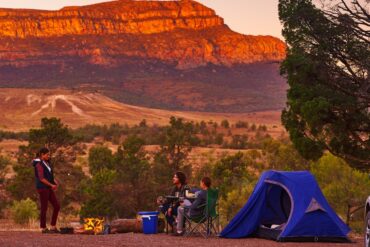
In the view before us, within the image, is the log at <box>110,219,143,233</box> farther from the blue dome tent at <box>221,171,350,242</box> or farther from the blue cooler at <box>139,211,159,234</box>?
the blue dome tent at <box>221,171,350,242</box>

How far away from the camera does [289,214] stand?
17734 millimetres

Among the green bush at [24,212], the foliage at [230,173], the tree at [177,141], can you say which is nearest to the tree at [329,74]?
the green bush at [24,212]

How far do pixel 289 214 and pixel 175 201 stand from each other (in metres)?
2.58

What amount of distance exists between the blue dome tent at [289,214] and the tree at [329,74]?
2.58 m

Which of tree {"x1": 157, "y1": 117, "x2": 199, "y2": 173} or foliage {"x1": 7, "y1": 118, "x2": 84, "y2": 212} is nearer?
foliage {"x1": 7, "y1": 118, "x2": 84, "y2": 212}

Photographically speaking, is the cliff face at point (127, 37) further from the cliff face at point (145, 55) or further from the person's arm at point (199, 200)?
the person's arm at point (199, 200)

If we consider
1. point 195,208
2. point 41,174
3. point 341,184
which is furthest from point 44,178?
point 341,184

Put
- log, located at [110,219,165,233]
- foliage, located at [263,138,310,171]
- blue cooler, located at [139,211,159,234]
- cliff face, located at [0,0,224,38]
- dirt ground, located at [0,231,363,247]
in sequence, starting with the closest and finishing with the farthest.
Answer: dirt ground, located at [0,231,363,247]
blue cooler, located at [139,211,159,234]
log, located at [110,219,165,233]
foliage, located at [263,138,310,171]
cliff face, located at [0,0,224,38]

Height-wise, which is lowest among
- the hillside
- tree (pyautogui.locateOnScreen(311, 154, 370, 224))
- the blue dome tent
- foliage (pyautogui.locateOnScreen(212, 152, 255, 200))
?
the hillside

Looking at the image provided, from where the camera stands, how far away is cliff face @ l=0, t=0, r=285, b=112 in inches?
5576

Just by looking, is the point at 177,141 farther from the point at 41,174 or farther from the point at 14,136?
the point at 14,136

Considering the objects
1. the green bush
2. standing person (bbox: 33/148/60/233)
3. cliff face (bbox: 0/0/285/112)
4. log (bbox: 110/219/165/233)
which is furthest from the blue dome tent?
cliff face (bbox: 0/0/285/112)

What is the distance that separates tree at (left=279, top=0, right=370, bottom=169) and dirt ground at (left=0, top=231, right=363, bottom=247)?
12.6 feet

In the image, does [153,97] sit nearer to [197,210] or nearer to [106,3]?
[106,3]
